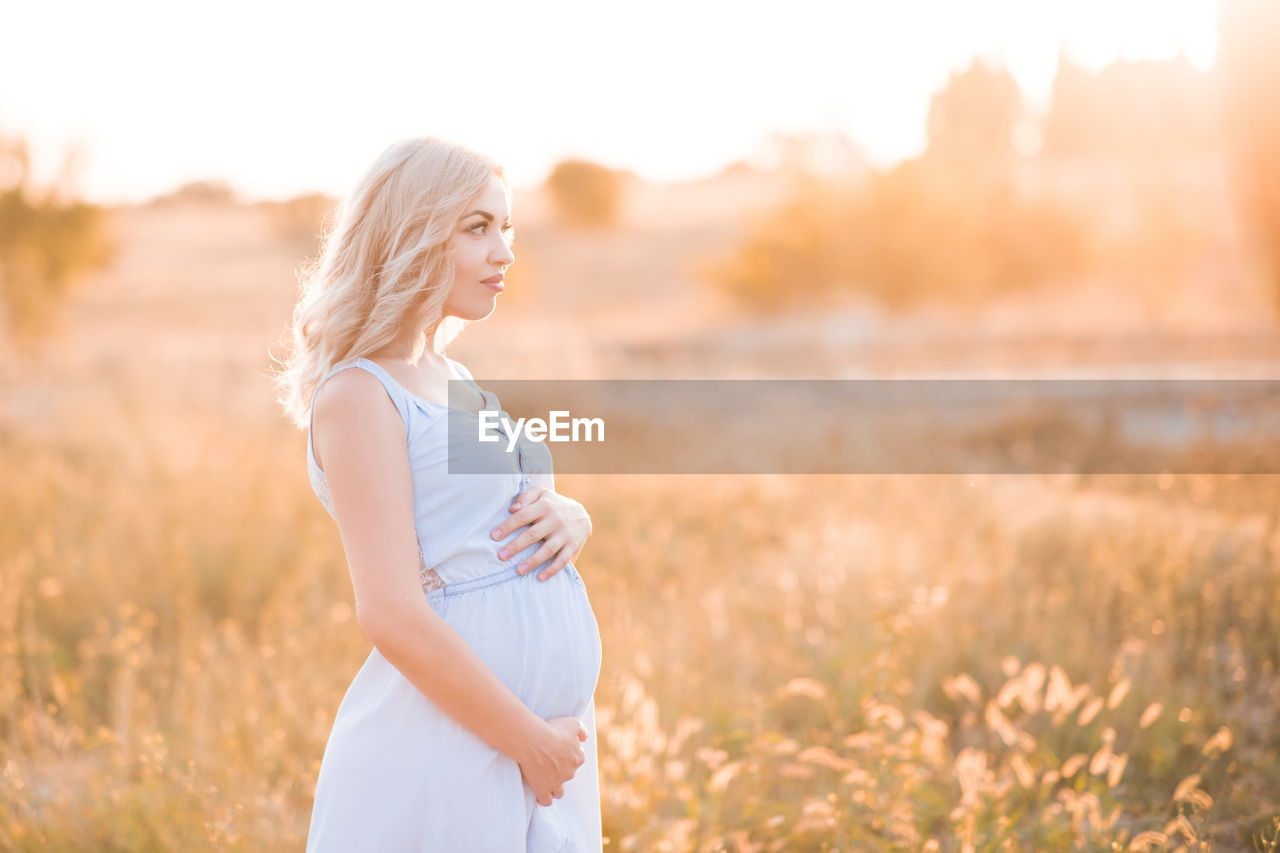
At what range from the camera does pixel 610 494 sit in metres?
7.14

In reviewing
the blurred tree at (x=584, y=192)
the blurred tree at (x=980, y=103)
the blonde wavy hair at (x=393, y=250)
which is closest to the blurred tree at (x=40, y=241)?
the blonde wavy hair at (x=393, y=250)

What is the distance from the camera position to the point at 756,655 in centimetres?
406

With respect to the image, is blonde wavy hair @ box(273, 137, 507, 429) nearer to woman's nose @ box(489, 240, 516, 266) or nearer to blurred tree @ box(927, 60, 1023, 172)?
woman's nose @ box(489, 240, 516, 266)

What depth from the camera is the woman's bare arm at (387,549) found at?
1.62 m

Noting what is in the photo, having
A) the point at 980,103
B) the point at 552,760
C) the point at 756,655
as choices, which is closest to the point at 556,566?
the point at 552,760

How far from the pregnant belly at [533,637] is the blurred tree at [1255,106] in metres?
5.57

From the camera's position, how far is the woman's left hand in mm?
1810

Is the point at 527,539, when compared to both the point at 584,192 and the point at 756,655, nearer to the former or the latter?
the point at 756,655

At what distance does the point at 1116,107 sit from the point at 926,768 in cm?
7684

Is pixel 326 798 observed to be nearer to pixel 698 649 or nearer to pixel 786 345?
pixel 698 649

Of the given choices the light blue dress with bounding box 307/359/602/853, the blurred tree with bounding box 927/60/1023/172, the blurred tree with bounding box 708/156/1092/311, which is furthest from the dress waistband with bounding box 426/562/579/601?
the blurred tree with bounding box 927/60/1023/172

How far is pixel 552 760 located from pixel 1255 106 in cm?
584

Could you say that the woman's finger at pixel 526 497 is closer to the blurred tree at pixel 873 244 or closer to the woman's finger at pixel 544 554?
the woman's finger at pixel 544 554

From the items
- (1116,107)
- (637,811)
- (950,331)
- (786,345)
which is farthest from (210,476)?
(1116,107)
